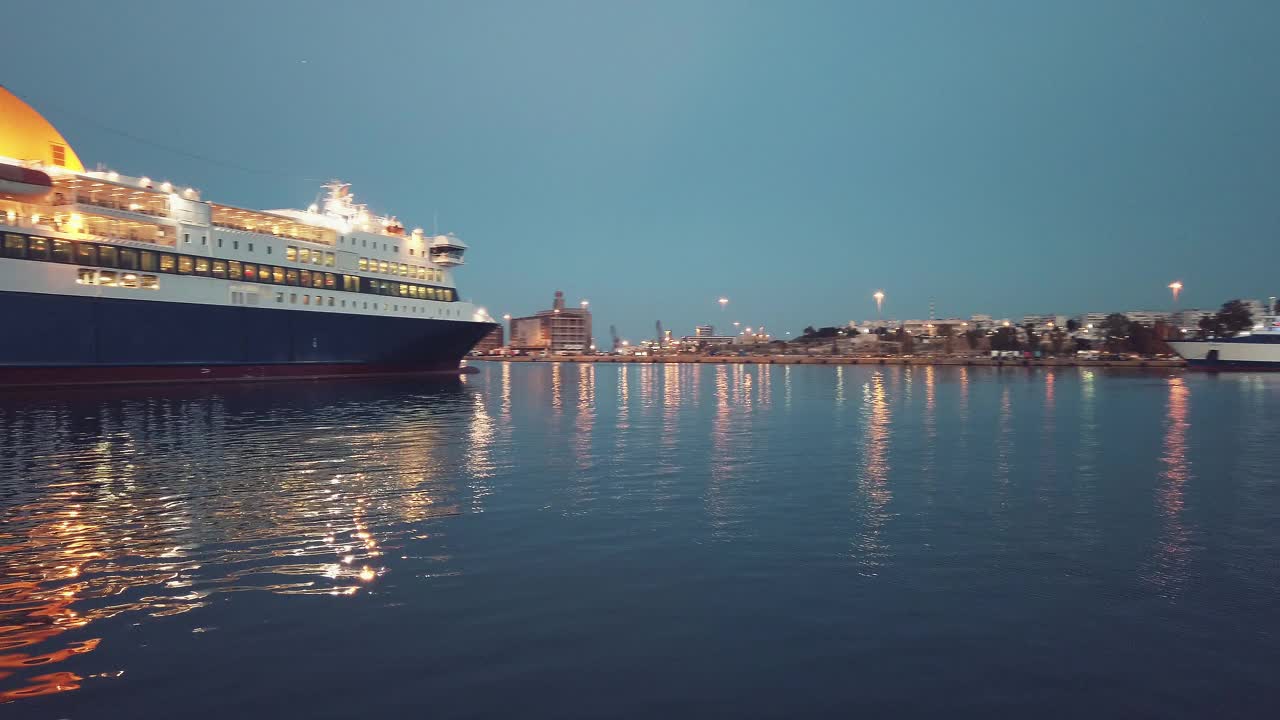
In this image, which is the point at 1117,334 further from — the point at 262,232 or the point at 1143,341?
the point at 262,232

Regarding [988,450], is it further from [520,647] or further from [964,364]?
[964,364]

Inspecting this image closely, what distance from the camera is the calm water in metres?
6.41

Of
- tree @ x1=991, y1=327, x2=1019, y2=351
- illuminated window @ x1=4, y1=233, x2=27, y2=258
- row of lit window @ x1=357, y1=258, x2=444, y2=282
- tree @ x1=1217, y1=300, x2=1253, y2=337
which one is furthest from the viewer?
tree @ x1=991, y1=327, x2=1019, y2=351

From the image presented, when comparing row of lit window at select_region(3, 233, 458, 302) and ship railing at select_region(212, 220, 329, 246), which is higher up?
ship railing at select_region(212, 220, 329, 246)

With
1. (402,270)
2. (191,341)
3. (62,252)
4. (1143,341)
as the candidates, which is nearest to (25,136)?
(62,252)

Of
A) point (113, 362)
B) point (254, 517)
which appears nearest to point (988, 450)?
point (254, 517)

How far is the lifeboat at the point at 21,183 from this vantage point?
149 feet

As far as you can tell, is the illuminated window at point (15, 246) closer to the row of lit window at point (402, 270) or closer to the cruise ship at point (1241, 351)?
the row of lit window at point (402, 270)

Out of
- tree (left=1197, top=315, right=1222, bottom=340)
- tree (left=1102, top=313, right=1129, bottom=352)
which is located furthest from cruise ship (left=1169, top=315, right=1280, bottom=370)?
tree (left=1102, top=313, right=1129, bottom=352)

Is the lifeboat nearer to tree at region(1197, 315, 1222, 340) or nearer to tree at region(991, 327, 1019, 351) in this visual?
tree at region(991, 327, 1019, 351)

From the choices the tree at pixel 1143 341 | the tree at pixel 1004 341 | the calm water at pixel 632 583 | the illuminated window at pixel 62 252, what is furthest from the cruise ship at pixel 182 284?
the tree at pixel 1004 341

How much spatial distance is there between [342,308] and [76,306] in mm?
19959

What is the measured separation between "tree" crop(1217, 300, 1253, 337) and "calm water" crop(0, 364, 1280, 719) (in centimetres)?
16217

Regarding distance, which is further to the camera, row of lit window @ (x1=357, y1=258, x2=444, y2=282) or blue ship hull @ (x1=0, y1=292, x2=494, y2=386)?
row of lit window @ (x1=357, y1=258, x2=444, y2=282)
